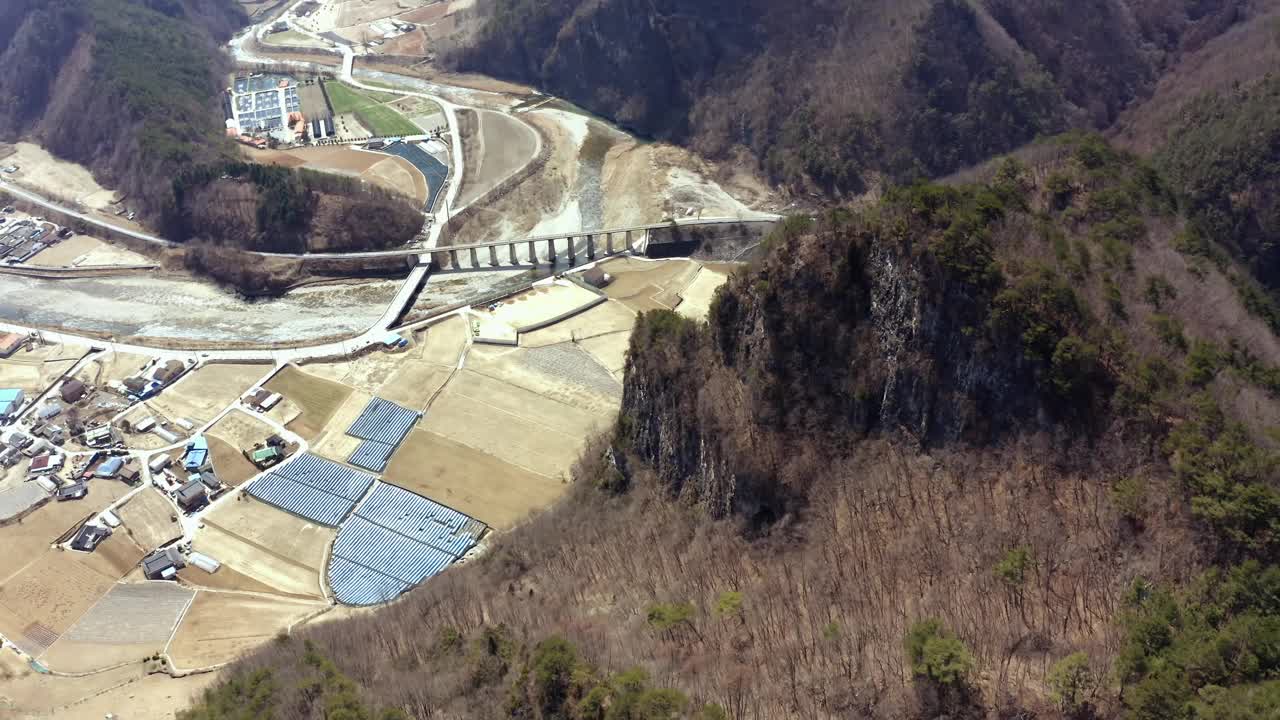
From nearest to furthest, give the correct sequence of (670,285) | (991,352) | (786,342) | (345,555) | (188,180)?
(991,352)
(786,342)
(345,555)
(670,285)
(188,180)

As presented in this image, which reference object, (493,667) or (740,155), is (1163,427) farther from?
(740,155)

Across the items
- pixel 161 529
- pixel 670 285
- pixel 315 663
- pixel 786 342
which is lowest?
pixel 161 529

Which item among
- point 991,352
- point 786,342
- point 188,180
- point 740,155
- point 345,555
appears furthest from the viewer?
point 740,155

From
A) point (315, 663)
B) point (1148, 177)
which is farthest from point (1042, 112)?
point (315, 663)

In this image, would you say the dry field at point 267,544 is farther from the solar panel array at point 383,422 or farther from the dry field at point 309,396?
the solar panel array at point 383,422

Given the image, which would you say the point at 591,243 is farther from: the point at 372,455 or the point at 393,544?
the point at 393,544

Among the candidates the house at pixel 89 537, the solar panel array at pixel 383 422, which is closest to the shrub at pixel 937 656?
the solar panel array at pixel 383 422
